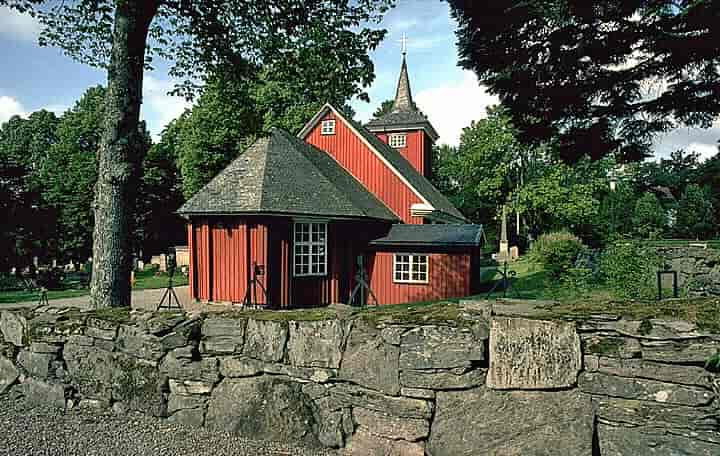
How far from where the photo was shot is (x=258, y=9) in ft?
30.8

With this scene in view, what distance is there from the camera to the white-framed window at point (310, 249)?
1487cm

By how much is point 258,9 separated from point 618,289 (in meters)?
8.81

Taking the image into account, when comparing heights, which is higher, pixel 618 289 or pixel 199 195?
pixel 199 195

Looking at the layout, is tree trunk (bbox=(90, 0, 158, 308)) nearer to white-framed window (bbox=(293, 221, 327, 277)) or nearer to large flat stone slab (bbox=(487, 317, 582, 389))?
large flat stone slab (bbox=(487, 317, 582, 389))

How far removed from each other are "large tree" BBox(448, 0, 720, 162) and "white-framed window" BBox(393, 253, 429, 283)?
33.4 ft

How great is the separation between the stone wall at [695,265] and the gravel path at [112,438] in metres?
10.6

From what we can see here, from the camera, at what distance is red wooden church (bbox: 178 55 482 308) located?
14125mm

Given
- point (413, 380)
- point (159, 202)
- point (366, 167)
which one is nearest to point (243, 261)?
point (366, 167)

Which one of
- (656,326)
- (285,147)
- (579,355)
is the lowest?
(579,355)

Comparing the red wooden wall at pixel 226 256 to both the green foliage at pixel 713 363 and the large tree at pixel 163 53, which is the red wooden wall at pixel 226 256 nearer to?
the large tree at pixel 163 53

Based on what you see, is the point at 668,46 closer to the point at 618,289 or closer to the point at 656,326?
the point at 656,326

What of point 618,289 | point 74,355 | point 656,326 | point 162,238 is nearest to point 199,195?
point 74,355

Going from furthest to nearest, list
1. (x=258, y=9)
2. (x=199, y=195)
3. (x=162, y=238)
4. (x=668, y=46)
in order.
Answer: (x=162, y=238) < (x=199, y=195) < (x=258, y=9) < (x=668, y=46)

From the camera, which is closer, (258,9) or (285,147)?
(258,9)
